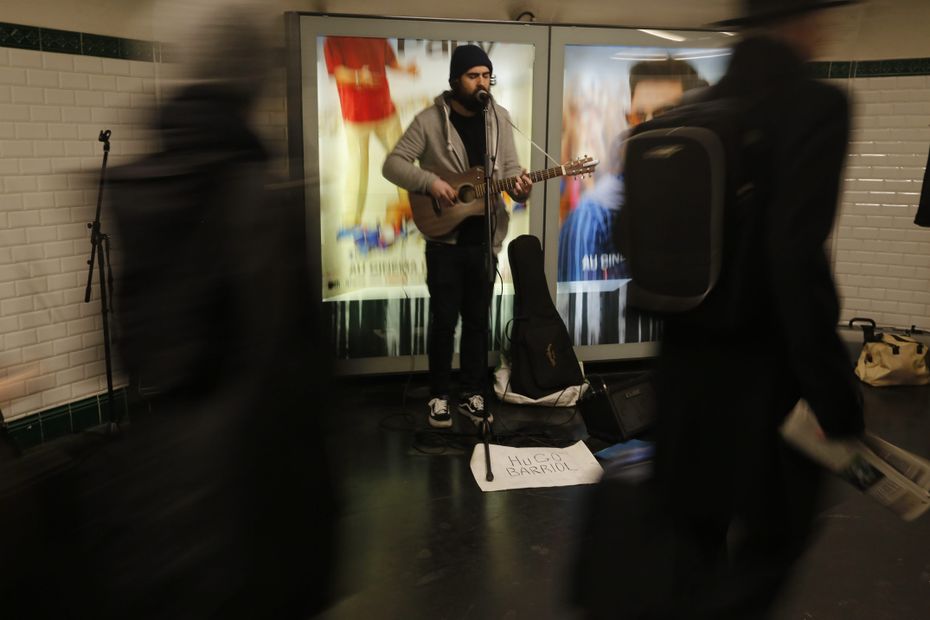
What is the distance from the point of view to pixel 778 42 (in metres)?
1.39

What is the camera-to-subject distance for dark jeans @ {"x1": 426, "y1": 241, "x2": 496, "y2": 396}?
3822 mm

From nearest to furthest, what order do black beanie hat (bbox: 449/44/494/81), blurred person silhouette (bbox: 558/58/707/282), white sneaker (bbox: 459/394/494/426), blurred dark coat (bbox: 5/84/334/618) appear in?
blurred dark coat (bbox: 5/84/334/618) → black beanie hat (bbox: 449/44/494/81) → white sneaker (bbox: 459/394/494/426) → blurred person silhouette (bbox: 558/58/707/282)

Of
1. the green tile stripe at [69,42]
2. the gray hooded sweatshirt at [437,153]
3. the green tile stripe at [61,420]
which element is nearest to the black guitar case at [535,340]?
the gray hooded sweatshirt at [437,153]

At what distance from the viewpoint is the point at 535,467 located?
10.9ft

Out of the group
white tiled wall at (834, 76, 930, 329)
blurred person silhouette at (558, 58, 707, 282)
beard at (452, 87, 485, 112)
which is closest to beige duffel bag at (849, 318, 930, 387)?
white tiled wall at (834, 76, 930, 329)

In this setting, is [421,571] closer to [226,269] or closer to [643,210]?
[643,210]

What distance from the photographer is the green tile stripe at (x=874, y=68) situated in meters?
4.94

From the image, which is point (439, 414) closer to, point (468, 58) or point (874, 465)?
point (468, 58)

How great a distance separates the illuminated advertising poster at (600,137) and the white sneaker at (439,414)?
127 centimetres

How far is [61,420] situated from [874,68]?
548cm

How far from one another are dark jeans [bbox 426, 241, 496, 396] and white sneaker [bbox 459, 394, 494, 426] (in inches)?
2.3

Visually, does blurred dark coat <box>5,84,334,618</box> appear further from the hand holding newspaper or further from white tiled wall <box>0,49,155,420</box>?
white tiled wall <box>0,49,155,420</box>

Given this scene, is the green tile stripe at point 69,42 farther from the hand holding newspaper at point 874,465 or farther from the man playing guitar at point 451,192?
the hand holding newspaper at point 874,465

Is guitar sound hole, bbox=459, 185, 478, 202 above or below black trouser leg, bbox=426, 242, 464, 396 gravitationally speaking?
above
